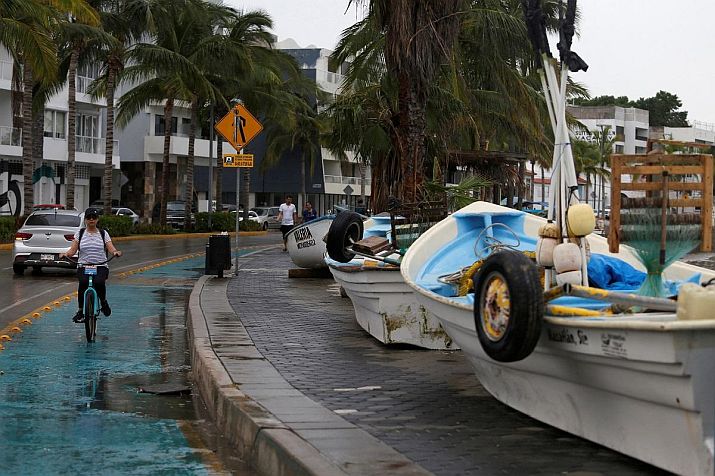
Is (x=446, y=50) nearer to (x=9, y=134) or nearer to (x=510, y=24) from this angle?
(x=510, y=24)

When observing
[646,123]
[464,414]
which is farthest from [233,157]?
[646,123]

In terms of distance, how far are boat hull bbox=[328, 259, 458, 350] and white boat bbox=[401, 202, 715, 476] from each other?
2848mm

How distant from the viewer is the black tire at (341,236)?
14836 mm

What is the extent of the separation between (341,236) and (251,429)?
723cm

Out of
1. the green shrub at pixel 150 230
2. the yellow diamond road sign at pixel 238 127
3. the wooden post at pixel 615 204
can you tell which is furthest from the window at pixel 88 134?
the wooden post at pixel 615 204

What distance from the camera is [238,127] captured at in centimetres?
2395

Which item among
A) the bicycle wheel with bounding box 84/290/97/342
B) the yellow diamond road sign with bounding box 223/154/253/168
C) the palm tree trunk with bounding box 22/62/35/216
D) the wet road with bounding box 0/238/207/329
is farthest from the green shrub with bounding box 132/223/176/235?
the bicycle wheel with bounding box 84/290/97/342

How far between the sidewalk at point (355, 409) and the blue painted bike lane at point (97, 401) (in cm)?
43

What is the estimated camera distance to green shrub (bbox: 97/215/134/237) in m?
45.2

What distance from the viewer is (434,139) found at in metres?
31.1

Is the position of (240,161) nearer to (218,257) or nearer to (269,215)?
(218,257)

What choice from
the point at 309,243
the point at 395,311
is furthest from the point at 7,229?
the point at 395,311

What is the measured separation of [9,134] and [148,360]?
151ft

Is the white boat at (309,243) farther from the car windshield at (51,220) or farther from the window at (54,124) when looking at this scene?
the window at (54,124)
